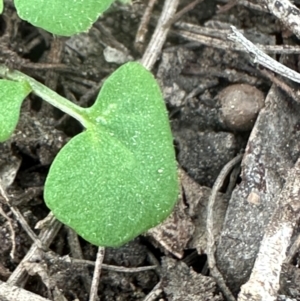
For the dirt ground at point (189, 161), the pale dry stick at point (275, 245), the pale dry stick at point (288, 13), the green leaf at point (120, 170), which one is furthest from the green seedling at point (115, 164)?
the pale dry stick at point (288, 13)

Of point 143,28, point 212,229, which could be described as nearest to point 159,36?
point 143,28

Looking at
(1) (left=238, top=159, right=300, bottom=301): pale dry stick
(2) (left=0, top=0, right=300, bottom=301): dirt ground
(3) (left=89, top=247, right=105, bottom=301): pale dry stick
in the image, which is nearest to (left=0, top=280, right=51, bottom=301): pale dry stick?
(2) (left=0, top=0, right=300, bottom=301): dirt ground

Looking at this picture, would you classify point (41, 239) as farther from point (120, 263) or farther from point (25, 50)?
point (25, 50)

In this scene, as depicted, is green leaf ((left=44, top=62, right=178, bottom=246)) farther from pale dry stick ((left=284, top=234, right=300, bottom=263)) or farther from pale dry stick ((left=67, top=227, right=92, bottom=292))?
pale dry stick ((left=284, top=234, right=300, bottom=263))

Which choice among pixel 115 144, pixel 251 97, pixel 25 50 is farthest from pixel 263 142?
pixel 25 50

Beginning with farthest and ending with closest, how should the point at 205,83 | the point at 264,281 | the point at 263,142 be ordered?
the point at 205,83, the point at 263,142, the point at 264,281

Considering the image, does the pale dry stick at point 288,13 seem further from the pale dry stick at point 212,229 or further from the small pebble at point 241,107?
the pale dry stick at point 212,229
